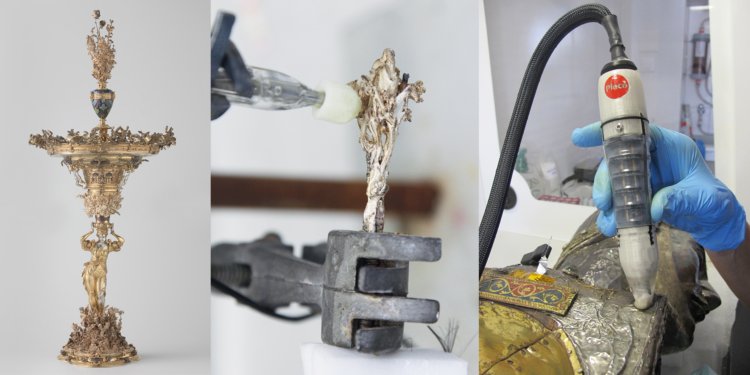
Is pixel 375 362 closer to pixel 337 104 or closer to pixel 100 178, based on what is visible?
pixel 337 104

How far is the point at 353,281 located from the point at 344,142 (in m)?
0.18

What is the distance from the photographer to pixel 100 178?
2885 mm

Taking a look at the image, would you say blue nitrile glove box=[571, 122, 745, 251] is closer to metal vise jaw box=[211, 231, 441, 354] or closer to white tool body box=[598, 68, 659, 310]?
white tool body box=[598, 68, 659, 310]

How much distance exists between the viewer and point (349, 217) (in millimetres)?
1053

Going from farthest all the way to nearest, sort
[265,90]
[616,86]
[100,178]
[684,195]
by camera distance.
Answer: [100,178]
[684,195]
[616,86]
[265,90]

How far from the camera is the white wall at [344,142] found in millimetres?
963

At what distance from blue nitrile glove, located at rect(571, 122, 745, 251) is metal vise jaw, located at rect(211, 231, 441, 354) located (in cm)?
82

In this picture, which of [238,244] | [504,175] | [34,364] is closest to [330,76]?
[238,244]

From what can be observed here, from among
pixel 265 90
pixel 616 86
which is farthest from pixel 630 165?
pixel 265 90

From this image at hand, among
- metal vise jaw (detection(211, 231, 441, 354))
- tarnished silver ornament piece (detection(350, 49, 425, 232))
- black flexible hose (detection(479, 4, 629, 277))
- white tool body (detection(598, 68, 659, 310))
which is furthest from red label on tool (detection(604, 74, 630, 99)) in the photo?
metal vise jaw (detection(211, 231, 441, 354))

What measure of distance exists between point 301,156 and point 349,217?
107 millimetres

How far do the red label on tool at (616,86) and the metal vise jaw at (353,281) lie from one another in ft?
2.23

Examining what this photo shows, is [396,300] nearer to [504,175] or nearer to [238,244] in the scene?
[238,244]

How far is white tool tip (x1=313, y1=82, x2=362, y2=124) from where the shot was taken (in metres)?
0.99
